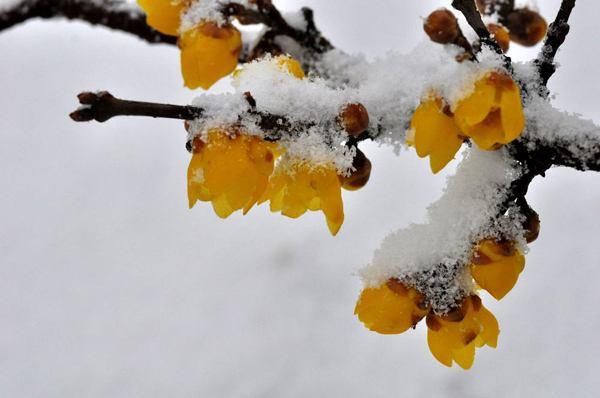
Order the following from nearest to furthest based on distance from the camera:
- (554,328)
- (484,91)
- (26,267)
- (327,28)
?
(484,91), (554,328), (26,267), (327,28)

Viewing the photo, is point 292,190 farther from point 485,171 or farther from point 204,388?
point 204,388

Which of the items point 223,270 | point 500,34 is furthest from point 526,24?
point 223,270

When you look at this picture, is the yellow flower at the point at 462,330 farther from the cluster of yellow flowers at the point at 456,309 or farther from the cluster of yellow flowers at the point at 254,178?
the cluster of yellow flowers at the point at 254,178

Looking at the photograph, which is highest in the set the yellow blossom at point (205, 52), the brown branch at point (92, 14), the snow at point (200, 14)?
the brown branch at point (92, 14)

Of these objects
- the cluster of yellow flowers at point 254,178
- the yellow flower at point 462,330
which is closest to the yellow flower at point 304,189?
the cluster of yellow flowers at point 254,178

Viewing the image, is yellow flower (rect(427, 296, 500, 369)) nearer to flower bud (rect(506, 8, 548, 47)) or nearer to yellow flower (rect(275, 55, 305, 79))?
yellow flower (rect(275, 55, 305, 79))

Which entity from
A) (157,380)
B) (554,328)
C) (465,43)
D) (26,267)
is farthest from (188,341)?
(465,43)
